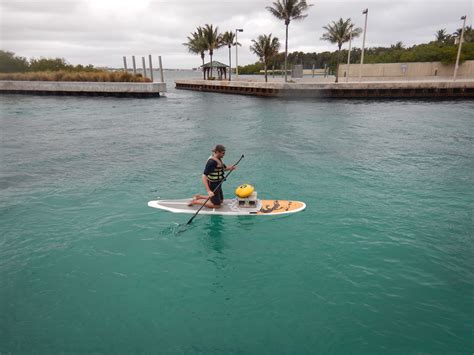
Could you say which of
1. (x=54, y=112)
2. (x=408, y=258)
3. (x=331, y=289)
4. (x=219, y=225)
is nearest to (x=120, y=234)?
(x=219, y=225)

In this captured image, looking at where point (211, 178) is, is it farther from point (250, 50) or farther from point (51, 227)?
point (250, 50)

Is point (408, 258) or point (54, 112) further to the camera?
point (54, 112)

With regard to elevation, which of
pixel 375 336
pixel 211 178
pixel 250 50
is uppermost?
pixel 250 50

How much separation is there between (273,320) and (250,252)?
8.49ft

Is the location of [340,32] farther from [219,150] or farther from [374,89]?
[219,150]

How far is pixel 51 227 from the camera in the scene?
1052 cm

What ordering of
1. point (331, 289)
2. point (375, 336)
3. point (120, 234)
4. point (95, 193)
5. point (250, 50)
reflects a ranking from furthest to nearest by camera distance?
point (250, 50)
point (95, 193)
point (120, 234)
point (331, 289)
point (375, 336)

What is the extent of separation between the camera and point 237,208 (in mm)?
11305

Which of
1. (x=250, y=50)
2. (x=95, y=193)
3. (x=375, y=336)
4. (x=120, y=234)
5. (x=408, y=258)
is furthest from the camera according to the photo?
(x=250, y=50)

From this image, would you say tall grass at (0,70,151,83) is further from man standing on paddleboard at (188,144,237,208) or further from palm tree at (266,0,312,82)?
man standing on paddleboard at (188,144,237,208)

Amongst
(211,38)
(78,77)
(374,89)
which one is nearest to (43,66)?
(78,77)

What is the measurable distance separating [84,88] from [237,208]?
48300mm

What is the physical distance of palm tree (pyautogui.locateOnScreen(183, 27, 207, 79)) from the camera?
74.3 metres

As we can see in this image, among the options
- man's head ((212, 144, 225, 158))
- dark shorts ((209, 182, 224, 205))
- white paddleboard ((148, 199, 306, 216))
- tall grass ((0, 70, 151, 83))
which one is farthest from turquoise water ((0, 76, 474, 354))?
tall grass ((0, 70, 151, 83))
